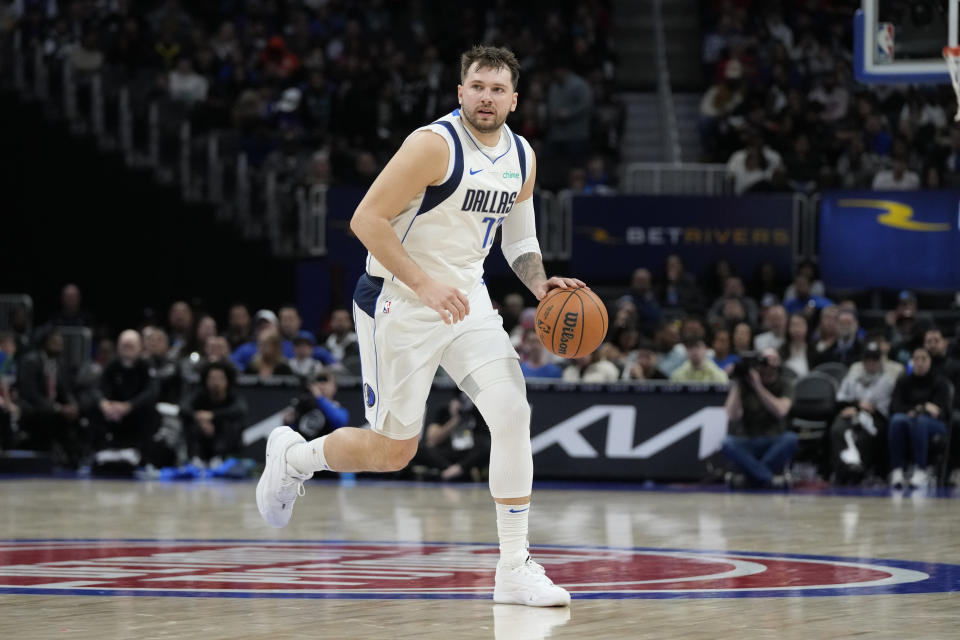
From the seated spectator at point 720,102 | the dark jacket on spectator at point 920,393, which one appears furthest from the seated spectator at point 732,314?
the seated spectator at point 720,102

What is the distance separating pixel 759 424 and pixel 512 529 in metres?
8.90

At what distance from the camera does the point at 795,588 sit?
24.3 ft

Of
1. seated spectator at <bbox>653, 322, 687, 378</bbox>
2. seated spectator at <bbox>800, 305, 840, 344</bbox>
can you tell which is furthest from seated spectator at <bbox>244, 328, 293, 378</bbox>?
seated spectator at <bbox>800, 305, 840, 344</bbox>

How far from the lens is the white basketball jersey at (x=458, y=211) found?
274 inches

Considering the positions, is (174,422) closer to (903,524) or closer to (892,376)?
(892,376)

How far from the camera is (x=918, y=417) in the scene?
1525 centimetres

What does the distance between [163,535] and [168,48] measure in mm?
15534

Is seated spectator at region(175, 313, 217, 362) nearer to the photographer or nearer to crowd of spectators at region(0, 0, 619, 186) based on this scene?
crowd of spectators at region(0, 0, 619, 186)

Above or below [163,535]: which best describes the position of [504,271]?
above

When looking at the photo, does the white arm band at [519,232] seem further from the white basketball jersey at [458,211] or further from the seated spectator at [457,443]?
the seated spectator at [457,443]

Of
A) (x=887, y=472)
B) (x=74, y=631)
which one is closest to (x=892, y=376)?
(x=887, y=472)

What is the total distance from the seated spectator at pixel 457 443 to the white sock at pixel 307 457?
8377 millimetres

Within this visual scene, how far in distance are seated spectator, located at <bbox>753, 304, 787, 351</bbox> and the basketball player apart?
398 inches

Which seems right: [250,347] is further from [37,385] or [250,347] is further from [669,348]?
[669,348]
